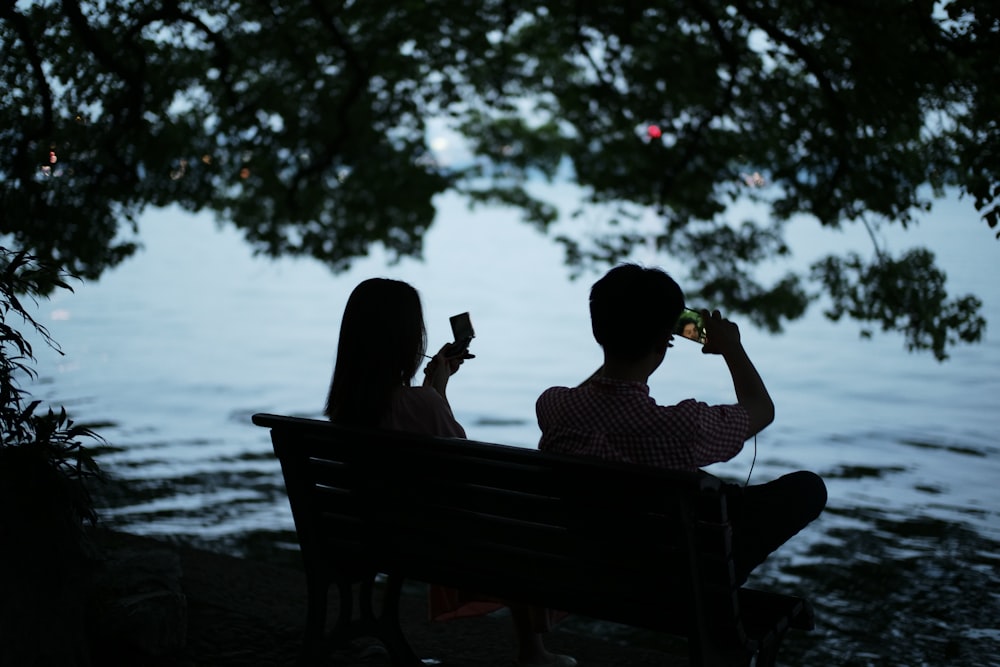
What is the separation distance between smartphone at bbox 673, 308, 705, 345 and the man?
0.11ft

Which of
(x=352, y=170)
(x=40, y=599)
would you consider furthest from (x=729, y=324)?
(x=352, y=170)

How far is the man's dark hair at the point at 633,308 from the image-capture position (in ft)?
10.1

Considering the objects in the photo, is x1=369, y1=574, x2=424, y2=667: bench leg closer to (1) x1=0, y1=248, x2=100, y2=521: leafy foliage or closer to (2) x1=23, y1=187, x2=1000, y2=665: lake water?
(1) x1=0, y1=248, x2=100, y2=521: leafy foliage

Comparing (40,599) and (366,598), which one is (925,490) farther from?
(40,599)

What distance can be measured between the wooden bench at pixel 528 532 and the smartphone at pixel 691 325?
24.7 inches

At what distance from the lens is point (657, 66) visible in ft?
36.5

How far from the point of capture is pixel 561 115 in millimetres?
14352

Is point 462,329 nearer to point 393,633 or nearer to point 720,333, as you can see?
point 720,333

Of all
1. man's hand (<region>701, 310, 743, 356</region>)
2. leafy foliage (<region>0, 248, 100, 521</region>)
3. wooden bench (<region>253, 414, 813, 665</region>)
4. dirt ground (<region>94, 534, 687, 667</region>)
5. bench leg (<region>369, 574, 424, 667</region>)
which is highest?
man's hand (<region>701, 310, 743, 356</region>)

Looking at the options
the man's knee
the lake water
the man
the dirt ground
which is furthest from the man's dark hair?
the lake water

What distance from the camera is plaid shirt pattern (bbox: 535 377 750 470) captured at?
307 centimetres

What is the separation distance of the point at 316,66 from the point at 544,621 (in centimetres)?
899

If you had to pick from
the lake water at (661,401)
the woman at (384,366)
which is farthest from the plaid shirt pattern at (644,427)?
the lake water at (661,401)

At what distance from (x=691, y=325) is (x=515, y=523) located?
82cm
